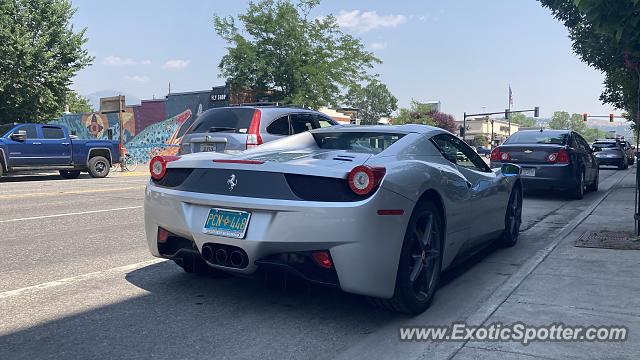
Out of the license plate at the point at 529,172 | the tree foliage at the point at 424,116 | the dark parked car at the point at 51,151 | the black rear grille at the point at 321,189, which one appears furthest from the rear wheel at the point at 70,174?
the tree foliage at the point at 424,116

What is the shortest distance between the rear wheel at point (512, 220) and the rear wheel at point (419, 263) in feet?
7.24

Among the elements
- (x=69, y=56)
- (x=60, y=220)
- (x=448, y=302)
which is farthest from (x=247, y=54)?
(x=448, y=302)

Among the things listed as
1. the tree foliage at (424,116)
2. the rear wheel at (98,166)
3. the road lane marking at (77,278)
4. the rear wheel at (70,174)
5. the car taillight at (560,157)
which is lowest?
the road lane marking at (77,278)

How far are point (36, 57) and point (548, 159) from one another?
2089cm

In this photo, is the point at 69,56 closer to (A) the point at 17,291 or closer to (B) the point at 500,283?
(A) the point at 17,291

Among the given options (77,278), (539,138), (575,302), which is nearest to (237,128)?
(77,278)

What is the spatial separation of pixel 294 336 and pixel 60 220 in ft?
18.7

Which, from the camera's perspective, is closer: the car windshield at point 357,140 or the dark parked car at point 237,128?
the car windshield at point 357,140

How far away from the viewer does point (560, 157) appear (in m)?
10.6

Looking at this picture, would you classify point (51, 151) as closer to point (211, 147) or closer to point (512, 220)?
point (211, 147)

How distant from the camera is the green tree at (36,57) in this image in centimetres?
2166

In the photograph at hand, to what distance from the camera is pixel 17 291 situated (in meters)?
4.32

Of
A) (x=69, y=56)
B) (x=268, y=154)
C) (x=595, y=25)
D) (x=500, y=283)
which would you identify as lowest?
(x=500, y=283)

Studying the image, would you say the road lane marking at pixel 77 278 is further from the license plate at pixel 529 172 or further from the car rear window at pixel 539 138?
the car rear window at pixel 539 138
